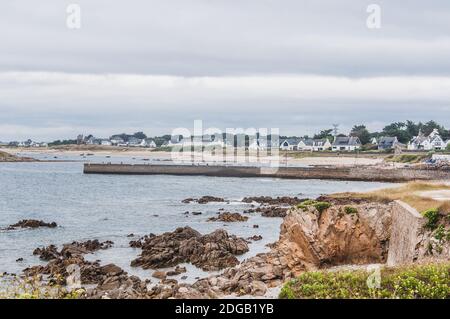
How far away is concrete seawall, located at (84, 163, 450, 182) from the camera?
87.2 m

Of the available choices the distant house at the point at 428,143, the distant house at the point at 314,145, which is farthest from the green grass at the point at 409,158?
the distant house at the point at 314,145

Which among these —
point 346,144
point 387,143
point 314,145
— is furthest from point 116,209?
point 314,145

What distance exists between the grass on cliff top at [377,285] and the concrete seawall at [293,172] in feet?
222

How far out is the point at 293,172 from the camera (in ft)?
330

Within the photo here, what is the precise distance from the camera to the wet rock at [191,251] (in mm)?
31578

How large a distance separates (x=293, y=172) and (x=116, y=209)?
46.1m

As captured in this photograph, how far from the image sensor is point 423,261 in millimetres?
20359

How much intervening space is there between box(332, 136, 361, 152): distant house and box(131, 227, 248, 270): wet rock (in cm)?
13747

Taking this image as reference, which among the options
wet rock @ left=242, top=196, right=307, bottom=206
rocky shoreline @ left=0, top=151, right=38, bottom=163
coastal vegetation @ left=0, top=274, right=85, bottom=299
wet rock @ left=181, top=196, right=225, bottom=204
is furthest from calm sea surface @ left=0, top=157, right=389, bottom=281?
rocky shoreline @ left=0, top=151, right=38, bottom=163

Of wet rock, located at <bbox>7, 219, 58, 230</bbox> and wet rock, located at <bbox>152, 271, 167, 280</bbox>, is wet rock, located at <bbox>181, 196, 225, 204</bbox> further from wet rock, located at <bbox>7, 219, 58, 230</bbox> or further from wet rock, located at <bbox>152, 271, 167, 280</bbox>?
wet rock, located at <bbox>152, 271, 167, 280</bbox>
